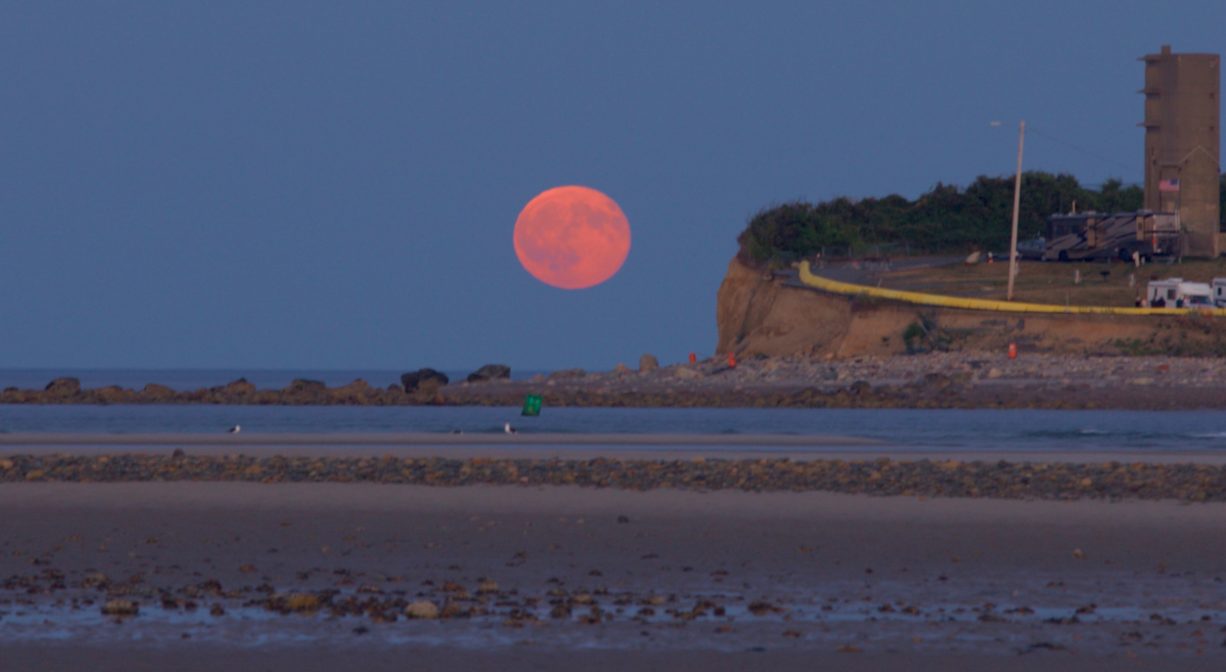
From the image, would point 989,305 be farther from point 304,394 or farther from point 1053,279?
point 304,394

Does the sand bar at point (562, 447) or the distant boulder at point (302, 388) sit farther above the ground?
the distant boulder at point (302, 388)

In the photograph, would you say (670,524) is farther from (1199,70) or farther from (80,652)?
(1199,70)

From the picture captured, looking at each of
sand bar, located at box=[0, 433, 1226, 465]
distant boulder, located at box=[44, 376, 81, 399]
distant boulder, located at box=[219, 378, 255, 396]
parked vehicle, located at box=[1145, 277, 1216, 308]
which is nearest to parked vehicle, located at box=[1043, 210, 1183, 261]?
parked vehicle, located at box=[1145, 277, 1216, 308]

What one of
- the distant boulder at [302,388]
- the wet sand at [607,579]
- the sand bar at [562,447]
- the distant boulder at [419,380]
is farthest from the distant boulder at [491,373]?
the wet sand at [607,579]

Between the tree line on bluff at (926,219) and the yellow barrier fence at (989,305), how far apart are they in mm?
15315

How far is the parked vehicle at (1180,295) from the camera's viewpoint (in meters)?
70.8

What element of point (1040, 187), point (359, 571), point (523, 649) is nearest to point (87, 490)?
point (359, 571)

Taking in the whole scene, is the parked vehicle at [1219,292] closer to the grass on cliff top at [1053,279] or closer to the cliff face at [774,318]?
the grass on cliff top at [1053,279]

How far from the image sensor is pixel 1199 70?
3529 inches

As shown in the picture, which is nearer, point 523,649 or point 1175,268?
point 523,649

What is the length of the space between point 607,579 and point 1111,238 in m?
75.2

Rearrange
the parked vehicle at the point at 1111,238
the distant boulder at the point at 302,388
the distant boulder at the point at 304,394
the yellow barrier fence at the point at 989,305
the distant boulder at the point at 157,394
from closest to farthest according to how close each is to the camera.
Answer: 1. the yellow barrier fence at the point at 989,305
2. the distant boulder at the point at 304,394
3. the distant boulder at the point at 302,388
4. the distant boulder at the point at 157,394
5. the parked vehicle at the point at 1111,238

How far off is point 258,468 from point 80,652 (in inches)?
572

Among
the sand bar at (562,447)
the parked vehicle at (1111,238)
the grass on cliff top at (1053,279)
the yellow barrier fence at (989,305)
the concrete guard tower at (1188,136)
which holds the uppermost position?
the concrete guard tower at (1188,136)
